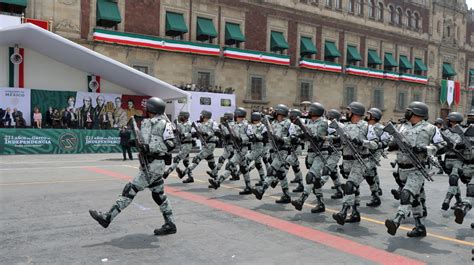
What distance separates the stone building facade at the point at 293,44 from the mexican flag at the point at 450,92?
0.60 meters

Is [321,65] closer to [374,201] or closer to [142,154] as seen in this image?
[374,201]

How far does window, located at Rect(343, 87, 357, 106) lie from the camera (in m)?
39.8

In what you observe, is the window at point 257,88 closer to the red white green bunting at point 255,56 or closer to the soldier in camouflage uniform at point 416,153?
the red white green bunting at point 255,56

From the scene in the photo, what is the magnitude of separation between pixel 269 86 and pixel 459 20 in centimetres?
2988

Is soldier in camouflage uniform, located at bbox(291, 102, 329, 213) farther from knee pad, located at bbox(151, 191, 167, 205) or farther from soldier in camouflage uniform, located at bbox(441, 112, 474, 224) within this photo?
knee pad, located at bbox(151, 191, 167, 205)

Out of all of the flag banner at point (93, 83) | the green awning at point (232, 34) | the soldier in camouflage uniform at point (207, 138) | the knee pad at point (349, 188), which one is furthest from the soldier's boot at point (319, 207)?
the green awning at point (232, 34)

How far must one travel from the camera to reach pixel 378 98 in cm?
4269

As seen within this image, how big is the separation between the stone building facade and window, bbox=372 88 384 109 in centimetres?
10

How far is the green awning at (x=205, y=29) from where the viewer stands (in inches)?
1201

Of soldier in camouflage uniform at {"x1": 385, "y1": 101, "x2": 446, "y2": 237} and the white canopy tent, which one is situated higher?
the white canopy tent

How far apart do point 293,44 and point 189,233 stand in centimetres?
3140

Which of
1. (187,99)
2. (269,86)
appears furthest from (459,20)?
(187,99)

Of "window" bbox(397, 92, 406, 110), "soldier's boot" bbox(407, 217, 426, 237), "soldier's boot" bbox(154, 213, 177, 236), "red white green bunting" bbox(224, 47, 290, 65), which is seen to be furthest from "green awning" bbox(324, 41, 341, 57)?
"soldier's boot" bbox(154, 213, 177, 236)

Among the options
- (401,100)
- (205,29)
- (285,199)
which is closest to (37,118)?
(205,29)
